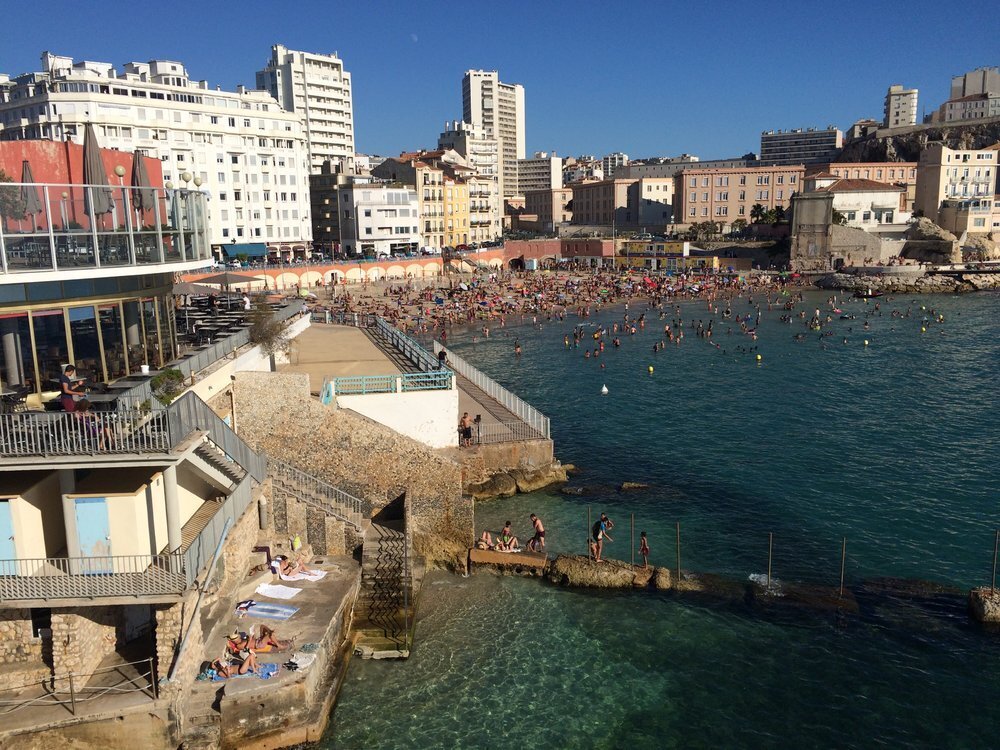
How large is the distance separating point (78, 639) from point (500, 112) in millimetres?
A: 173881

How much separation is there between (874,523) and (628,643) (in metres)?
9.43

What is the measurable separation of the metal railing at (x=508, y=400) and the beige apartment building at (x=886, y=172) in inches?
3682

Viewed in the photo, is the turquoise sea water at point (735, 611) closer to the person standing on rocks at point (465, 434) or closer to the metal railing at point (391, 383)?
the person standing on rocks at point (465, 434)

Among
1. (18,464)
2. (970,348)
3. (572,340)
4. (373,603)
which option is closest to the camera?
(18,464)

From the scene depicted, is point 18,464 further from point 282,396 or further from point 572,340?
point 572,340

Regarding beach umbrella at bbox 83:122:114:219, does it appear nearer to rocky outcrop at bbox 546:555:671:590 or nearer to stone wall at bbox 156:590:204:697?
stone wall at bbox 156:590:204:697

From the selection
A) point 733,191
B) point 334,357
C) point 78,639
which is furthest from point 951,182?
point 78,639

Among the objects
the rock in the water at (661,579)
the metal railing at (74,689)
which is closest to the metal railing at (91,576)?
the metal railing at (74,689)

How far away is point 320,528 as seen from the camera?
55.0 ft

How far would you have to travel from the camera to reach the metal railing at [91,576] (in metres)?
11.1

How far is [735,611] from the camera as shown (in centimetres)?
1608

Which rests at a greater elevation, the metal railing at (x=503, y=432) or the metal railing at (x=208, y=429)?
the metal railing at (x=208, y=429)

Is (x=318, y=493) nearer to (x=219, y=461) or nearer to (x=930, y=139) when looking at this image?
(x=219, y=461)

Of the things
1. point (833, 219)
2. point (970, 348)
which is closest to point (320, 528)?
point (970, 348)
